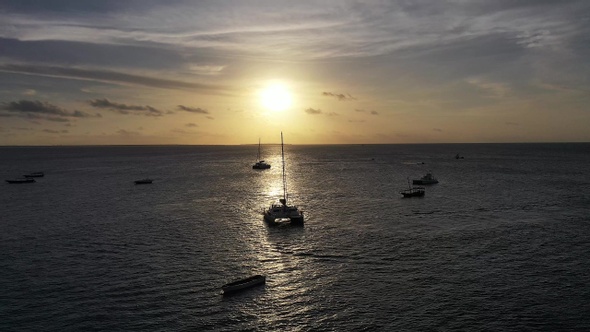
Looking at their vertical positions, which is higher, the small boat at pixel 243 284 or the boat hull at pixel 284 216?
the boat hull at pixel 284 216

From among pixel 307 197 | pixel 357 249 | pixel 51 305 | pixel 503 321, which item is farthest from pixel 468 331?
pixel 307 197

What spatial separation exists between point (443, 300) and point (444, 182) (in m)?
126

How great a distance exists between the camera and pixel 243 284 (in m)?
51.2

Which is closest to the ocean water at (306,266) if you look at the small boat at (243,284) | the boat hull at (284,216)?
the small boat at (243,284)

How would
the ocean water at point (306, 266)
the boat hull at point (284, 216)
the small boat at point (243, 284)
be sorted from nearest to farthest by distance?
the ocean water at point (306, 266)
the small boat at point (243, 284)
the boat hull at point (284, 216)

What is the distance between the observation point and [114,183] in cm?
17562

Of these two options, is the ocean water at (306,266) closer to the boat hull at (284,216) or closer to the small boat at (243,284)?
the small boat at (243,284)

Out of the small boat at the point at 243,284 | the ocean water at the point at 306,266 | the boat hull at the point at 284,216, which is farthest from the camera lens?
the boat hull at the point at 284,216

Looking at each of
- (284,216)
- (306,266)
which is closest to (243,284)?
(306,266)

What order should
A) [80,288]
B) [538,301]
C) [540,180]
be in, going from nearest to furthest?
[538,301]
[80,288]
[540,180]

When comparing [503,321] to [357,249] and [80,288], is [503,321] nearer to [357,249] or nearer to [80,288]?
[357,249]

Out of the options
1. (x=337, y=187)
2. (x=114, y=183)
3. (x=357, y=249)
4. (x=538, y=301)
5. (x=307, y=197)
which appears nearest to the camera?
(x=538, y=301)

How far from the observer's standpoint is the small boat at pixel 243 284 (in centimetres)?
5003

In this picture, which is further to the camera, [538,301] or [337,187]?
[337,187]
